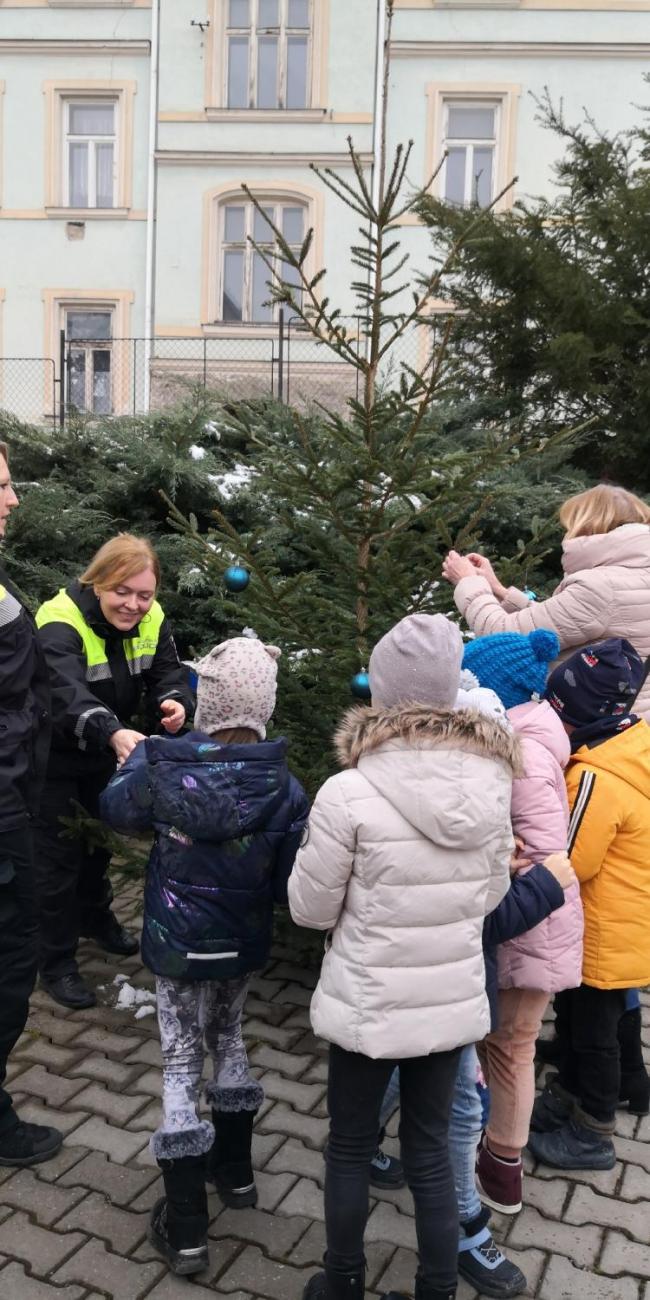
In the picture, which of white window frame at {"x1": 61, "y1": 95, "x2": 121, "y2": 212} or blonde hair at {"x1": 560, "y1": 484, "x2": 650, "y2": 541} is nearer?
blonde hair at {"x1": 560, "y1": 484, "x2": 650, "y2": 541}

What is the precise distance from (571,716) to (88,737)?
172cm

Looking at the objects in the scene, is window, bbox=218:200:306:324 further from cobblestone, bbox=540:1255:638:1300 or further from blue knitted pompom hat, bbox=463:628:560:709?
cobblestone, bbox=540:1255:638:1300

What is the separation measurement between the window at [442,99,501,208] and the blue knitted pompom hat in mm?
18642

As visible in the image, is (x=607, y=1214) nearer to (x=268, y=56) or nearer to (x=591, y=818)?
(x=591, y=818)

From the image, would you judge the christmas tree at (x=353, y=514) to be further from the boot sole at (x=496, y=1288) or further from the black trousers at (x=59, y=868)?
the boot sole at (x=496, y=1288)

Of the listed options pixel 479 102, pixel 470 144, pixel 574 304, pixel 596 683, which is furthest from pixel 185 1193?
pixel 479 102

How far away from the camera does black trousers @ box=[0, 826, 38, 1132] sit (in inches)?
114

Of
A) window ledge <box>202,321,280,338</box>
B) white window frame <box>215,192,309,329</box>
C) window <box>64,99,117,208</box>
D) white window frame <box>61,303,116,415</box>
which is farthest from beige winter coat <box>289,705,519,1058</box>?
window <box>64,99,117,208</box>

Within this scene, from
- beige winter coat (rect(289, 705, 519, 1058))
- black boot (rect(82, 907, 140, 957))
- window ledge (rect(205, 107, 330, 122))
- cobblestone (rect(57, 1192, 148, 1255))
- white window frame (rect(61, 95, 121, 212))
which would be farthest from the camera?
white window frame (rect(61, 95, 121, 212))

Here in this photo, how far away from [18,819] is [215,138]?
750 inches

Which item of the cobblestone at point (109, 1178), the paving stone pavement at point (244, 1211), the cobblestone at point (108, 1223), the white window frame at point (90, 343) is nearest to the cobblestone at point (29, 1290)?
the paving stone pavement at point (244, 1211)

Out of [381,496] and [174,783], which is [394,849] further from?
[381,496]

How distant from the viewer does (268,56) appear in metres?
19.3

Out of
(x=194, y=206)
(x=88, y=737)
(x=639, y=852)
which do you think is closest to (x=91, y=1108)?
(x=88, y=737)
